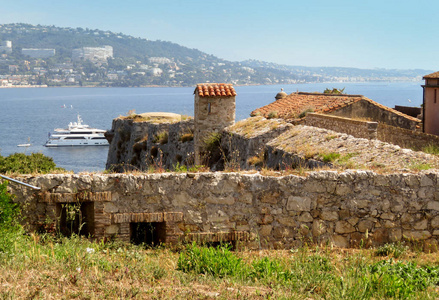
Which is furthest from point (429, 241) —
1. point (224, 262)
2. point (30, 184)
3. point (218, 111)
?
point (218, 111)

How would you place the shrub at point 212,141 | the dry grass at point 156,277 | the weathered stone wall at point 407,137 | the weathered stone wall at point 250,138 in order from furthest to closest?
the shrub at point 212,141 < the weathered stone wall at point 407,137 < the weathered stone wall at point 250,138 < the dry grass at point 156,277

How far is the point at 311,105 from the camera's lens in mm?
25688

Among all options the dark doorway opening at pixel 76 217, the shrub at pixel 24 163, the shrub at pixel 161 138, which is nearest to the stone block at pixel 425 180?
the dark doorway opening at pixel 76 217

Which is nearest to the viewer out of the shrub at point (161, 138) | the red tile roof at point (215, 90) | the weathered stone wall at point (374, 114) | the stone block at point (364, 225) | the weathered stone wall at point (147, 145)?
the stone block at point (364, 225)

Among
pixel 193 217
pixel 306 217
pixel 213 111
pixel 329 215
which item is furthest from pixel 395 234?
pixel 213 111

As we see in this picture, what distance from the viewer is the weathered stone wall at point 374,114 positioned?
82.2 feet

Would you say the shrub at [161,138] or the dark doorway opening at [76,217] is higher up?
the dark doorway opening at [76,217]

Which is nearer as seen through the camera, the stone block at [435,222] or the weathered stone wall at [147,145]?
the stone block at [435,222]

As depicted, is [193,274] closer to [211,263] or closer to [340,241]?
[211,263]

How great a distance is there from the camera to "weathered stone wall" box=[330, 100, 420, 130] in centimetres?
2506

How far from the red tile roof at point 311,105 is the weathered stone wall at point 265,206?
52.6 ft

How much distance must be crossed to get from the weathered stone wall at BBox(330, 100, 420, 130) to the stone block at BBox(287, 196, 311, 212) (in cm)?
1700

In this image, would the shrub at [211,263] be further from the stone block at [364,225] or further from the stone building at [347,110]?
the stone building at [347,110]

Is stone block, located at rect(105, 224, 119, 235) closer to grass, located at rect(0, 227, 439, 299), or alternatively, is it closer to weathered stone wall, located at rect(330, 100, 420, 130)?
grass, located at rect(0, 227, 439, 299)
